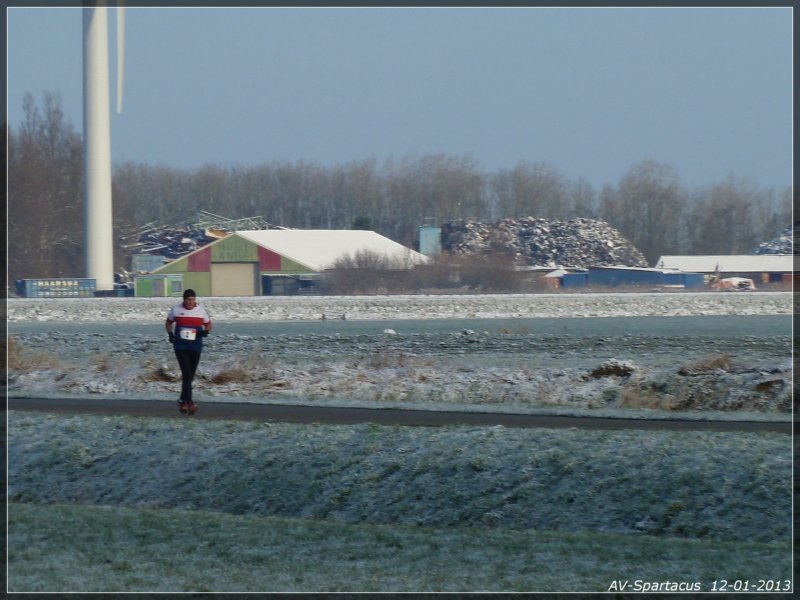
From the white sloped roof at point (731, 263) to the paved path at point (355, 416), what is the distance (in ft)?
240

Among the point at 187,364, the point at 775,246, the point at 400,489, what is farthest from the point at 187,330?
the point at 775,246

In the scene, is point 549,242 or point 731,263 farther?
point 549,242

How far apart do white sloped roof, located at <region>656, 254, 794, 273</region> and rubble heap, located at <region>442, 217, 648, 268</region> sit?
14.4 ft

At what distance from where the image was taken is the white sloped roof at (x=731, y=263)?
8831 centimetres

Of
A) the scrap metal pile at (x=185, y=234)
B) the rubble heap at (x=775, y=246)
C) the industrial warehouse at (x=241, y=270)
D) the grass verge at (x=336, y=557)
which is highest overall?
the scrap metal pile at (x=185, y=234)

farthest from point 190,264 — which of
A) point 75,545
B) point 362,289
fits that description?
point 75,545

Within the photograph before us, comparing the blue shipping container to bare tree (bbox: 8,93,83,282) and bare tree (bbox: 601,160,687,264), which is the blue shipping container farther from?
bare tree (bbox: 601,160,687,264)

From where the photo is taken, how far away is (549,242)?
98.8 metres

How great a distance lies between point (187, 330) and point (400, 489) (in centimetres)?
549

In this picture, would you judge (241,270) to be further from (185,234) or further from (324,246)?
(185,234)

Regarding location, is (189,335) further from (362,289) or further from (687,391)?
(362,289)

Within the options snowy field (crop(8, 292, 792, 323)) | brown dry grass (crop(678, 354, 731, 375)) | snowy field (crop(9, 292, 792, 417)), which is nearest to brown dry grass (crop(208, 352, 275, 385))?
snowy field (crop(9, 292, 792, 417))

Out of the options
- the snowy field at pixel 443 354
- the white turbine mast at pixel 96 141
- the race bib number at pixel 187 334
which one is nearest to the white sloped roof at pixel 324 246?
the white turbine mast at pixel 96 141

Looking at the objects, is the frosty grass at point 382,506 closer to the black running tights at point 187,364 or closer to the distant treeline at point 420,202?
the black running tights at point 187,364
